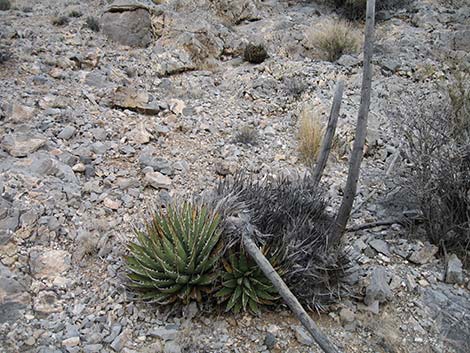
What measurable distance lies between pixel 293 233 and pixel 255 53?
5.52 metres

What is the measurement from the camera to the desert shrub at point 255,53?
7.98 m

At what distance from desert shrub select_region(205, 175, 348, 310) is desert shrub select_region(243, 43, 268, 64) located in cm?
490

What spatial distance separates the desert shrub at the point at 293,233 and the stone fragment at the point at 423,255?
758 millimetres

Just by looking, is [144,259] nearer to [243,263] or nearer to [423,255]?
[243,263]

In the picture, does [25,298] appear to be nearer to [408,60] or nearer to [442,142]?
[442,142]

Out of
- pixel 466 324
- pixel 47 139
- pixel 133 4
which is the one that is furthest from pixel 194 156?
pixel 133 4

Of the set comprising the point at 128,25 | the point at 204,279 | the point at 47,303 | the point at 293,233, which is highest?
the point at 293,233

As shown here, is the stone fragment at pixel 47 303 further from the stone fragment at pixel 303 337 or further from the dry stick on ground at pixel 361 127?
the dry stick on ground at pixel 361 127

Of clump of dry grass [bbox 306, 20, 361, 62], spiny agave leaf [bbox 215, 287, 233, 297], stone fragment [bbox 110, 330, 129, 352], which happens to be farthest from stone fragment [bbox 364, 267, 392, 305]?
clump of dry grass [bbox 306, 20, 361, 62]

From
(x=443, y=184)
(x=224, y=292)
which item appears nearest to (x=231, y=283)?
(x=224, y=292)

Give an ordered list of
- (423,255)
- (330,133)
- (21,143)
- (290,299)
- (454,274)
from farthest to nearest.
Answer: (21,143) < (330,133) < (423,255) < (454,274) < (290,299)

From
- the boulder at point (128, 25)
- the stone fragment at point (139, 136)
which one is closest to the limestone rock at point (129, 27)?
the boulder at point (128, 25)

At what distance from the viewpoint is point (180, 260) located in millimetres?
3031

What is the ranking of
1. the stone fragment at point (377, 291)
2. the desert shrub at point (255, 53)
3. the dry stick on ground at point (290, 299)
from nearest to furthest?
the dry stick on ground at point (290, 299) → the stone fragment at point (377, 291) → the desert shrub at point (255, 53)
